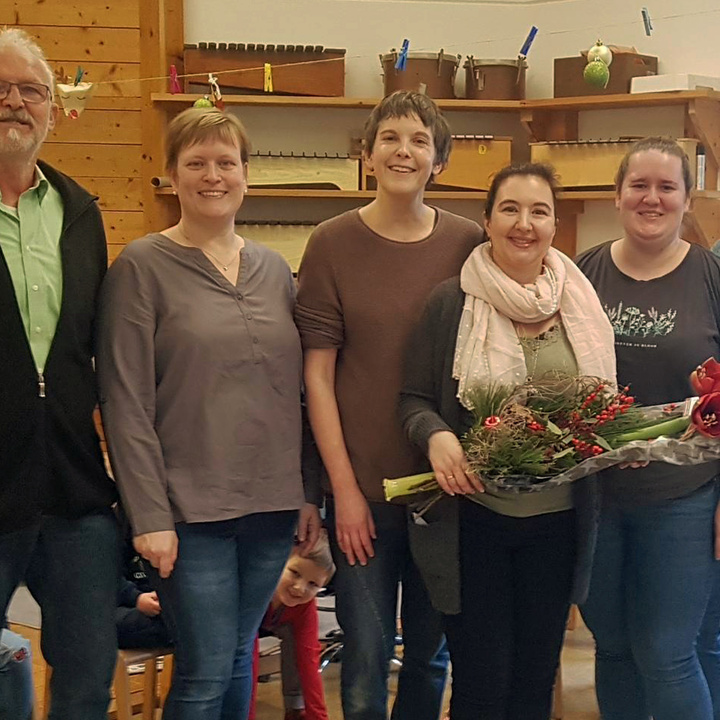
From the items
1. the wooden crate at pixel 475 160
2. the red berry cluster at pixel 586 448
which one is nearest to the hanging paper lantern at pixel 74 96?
the wooden crate at pixel 475 160

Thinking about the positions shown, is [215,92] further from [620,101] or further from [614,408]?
[614,408]

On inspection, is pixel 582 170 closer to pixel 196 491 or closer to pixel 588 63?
pixel 588 63

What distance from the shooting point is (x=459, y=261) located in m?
1.98

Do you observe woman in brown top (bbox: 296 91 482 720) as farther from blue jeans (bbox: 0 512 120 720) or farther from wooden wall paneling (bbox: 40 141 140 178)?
wooden wall paneling (bbox: 40 141 140 178)

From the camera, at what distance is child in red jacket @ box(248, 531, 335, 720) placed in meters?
2.45

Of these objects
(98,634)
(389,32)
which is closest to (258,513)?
(98,634)

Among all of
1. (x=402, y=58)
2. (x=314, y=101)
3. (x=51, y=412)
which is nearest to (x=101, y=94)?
(x=314, y=101)

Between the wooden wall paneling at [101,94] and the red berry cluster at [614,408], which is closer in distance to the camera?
the red berry cluster at [614,408]

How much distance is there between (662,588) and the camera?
199cm

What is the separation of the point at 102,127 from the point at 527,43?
1.91 meters

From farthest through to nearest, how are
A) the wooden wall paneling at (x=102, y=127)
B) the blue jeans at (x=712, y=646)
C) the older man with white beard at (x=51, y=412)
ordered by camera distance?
1. the wooden wall paneling at (x=102, y=127)
2. the blue jeans at (x=712, y=646)
3. the older man with white beard at (x=51, y=412)

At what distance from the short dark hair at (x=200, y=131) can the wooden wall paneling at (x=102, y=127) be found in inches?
105

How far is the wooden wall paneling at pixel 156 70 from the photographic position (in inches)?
170

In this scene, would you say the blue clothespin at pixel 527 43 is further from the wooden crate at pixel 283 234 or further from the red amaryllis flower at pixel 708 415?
the red amaryllis flower at pixel 708 415
